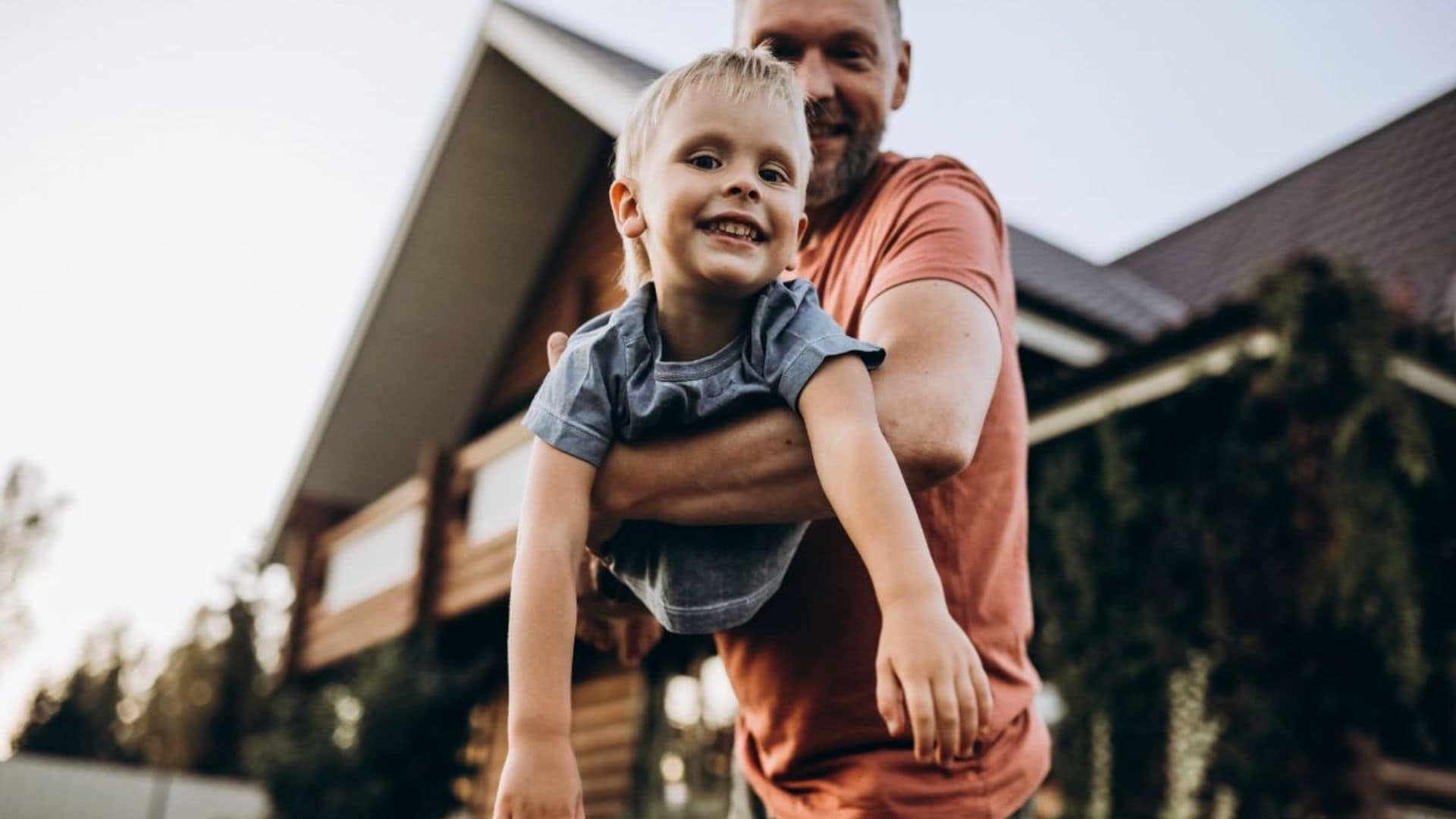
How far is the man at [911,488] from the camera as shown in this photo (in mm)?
1397

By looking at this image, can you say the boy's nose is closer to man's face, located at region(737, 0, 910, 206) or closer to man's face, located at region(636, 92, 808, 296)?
man's face, located at region(636, 92, 808, 296)

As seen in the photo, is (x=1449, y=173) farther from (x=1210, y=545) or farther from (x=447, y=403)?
(x=447, y=403)

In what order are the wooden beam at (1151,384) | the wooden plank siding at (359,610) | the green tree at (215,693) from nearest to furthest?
the wooden beam at (1151,384) < the wooden plank siding at (359,610) < the green tree at (215,693)

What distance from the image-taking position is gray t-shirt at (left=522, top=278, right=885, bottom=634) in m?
1.40

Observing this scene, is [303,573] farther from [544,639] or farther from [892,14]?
[544,639]

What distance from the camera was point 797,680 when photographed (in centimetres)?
166

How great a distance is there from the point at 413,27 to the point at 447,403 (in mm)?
3834

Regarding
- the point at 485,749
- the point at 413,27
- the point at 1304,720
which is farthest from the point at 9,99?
the point at 1304,720

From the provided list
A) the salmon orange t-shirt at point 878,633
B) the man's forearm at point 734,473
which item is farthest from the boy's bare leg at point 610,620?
the man's forearm at point 734,473

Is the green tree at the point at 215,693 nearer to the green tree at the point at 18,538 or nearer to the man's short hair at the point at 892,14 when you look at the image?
the green tree at the point at 18,538

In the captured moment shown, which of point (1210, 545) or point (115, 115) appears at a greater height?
point (115, 115)

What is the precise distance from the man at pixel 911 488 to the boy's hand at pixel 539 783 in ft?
0.92

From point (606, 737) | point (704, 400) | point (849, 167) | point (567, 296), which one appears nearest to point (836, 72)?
point (849, 167)

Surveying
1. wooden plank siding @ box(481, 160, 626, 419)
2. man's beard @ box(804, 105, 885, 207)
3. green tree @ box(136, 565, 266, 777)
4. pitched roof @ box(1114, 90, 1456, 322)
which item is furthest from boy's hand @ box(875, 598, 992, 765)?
green tree @ box(136, 565, 266, 777)
